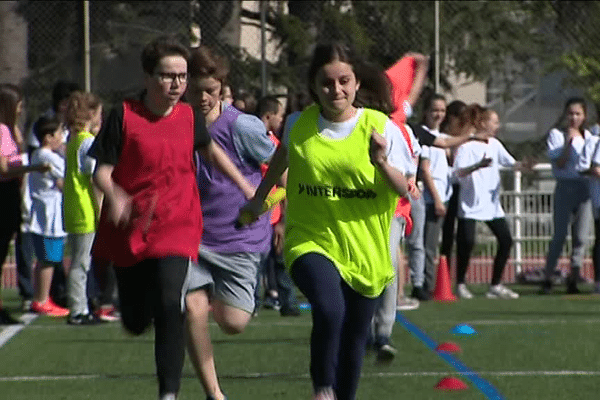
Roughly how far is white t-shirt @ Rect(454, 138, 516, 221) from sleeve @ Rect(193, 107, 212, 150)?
29.7ft

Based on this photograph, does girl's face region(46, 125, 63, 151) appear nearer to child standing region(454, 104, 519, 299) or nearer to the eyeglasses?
child standing region(454, 104, 519, 299)

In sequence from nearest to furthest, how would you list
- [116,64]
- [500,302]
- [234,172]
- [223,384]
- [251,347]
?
[234,172] → [223,384] → [251,347] → [500,302] → [116,64]

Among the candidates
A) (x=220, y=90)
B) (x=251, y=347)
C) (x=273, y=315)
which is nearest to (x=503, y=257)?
(x=273, y=315)

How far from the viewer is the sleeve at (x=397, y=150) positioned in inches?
319

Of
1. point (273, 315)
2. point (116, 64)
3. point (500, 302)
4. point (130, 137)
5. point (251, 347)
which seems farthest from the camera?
point (116, 64)

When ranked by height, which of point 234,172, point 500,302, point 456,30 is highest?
point 456,30

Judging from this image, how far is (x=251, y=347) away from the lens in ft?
40.4

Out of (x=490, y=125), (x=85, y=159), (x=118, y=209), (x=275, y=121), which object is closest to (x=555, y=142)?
(x=490, y=125)

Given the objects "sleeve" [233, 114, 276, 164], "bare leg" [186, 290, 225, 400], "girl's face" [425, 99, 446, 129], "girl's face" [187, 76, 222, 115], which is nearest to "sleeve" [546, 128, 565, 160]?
"girl's face" [425, 99, 446, 129]

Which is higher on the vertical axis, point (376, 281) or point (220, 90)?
point (220, 90)

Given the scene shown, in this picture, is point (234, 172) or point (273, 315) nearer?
point (234, 172)

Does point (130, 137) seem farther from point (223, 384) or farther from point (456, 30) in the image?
point (456, 30)

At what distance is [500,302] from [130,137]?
9.11 meters

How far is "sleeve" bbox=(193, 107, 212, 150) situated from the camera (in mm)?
8336
